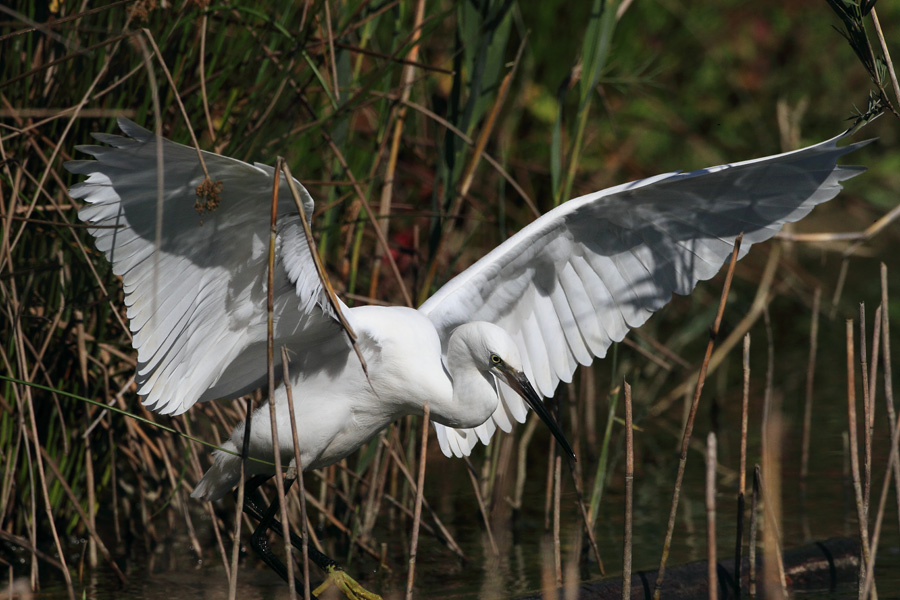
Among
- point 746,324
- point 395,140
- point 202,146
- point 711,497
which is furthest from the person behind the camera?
point 746,324

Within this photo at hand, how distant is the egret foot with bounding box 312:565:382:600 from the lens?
3011 millimetres

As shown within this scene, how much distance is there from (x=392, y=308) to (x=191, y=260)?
687mm

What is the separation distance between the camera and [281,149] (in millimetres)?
3326

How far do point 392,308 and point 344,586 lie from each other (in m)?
0.87

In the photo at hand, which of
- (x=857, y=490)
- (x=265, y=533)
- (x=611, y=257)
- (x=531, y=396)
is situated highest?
(x=611, y=257)

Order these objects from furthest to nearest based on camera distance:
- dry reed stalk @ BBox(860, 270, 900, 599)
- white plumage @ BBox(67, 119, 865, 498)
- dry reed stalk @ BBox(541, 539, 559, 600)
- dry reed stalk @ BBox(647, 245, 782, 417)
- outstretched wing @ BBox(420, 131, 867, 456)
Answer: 1. dry reed stalk @ BBox(647, 245, 782, 417)
2. outstretched wing @ BBox(420, 131, 867, 456)
3. white plumage @ BBox(67, 119, 865, 498)
4. dry reed stalk @ BBox(860, 270, 900, 599)
5. dry reed stalk @ BBox(541, 539, 559, 600)

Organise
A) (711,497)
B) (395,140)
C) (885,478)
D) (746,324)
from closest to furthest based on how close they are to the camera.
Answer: (711,497) < (885,478) < (395,140) < (746,324)

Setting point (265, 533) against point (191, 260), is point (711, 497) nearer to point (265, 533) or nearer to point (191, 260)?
point (191, 260)

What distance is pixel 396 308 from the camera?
3.03 metres

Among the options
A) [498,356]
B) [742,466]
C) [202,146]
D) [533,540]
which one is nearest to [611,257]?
[498,356]

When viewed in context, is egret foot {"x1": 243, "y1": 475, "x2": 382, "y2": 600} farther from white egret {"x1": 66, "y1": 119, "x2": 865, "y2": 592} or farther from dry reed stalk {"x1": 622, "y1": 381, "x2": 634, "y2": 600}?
dry reed stalk {"x1": 622, "y1": 381, "x2": 634, "y2": 600}

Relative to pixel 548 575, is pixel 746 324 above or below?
above

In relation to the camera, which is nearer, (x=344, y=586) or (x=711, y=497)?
(x=711, y=497)

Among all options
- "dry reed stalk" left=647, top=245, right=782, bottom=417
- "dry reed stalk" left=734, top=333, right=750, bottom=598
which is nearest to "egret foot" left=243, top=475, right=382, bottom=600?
"dry reed stalk" left=734, top=333, right=750, bottom=598
